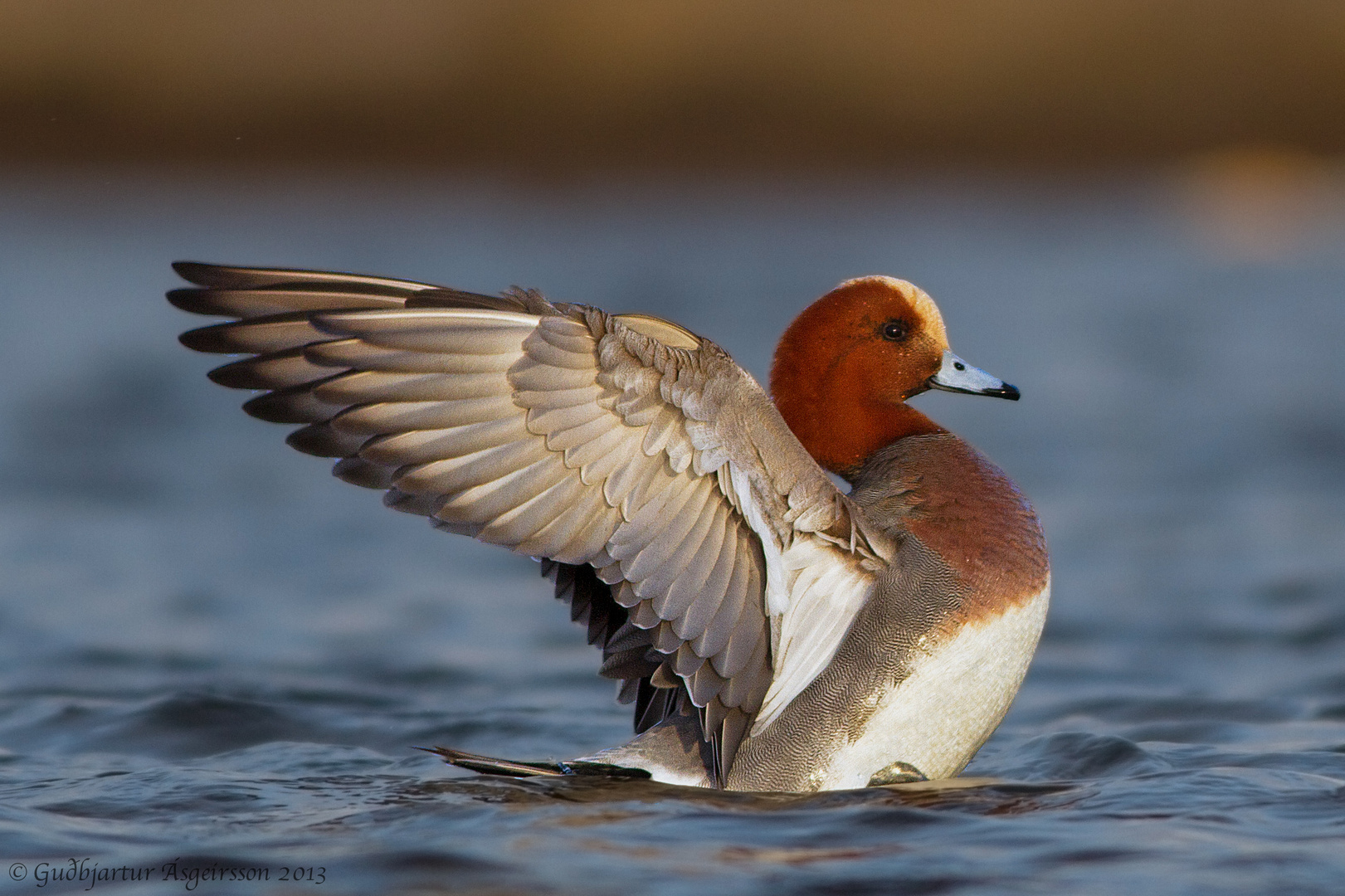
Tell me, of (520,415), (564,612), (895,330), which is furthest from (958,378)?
(564,612)

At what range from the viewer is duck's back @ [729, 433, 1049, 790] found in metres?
4.00

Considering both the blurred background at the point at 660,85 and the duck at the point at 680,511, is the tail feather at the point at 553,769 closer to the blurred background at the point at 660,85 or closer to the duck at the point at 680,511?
the duck at the point at 680,511

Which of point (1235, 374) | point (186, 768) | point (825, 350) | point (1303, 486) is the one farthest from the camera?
point (1235, 374)

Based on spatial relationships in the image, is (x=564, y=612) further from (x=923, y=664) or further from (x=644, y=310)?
(x=644, y=310)

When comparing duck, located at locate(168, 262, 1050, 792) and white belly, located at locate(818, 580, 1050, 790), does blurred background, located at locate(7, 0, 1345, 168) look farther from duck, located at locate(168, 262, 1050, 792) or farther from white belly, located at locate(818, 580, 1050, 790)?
white belly, located at locate(818, 580, 1050, 790)

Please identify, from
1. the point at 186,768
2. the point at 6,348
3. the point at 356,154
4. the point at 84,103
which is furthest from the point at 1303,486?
the point at 84,103

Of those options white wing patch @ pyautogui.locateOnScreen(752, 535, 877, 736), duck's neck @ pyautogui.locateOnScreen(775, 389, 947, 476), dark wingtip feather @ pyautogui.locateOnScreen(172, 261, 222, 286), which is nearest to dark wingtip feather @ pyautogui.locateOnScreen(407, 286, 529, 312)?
dark wingtip feather @ pyautogui.locateOnScreen(172, 261, 222, 286)

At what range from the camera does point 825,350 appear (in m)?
4.45

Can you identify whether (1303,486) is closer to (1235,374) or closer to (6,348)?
(1235,374)

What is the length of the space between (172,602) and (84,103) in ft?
41.1

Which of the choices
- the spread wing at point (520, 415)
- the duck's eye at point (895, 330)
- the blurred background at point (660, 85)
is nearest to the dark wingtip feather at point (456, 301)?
the spread wing at point (520, 415)

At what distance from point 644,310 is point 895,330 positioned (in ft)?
27.7

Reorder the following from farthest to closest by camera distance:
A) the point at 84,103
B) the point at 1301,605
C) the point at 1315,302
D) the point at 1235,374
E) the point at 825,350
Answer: the point at 84,103 < the point at 1315,302 < the point at 1235,374 < the point at 1301,605 < the point at 825,350

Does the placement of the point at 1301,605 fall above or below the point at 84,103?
below
